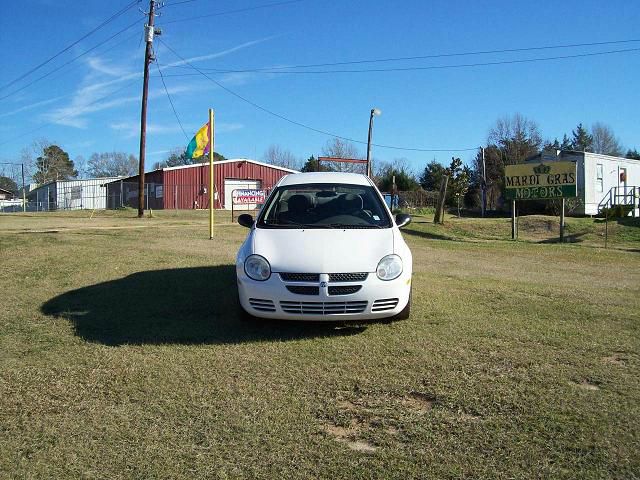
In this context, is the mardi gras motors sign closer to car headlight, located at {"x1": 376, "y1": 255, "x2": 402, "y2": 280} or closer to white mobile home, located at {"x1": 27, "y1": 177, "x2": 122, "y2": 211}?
car headlight, located at {"x1": 376, "y1": 255, "x2": 402, "y2": 280}

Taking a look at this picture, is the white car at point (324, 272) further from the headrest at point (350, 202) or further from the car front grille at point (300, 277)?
the headrest at point (350, 202)

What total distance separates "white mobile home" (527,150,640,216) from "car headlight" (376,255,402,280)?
2853 centimetres

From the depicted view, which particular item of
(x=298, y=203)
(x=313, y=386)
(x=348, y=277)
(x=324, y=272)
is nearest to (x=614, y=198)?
(x=298, y=203)

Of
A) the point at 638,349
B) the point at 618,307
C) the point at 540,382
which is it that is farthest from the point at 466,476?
the point at 618,307

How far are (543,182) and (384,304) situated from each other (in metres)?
15.2

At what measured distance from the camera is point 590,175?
31.5 m

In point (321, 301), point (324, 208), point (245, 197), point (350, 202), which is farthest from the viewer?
point (245, 197)

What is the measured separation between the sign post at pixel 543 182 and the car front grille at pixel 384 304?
577 inches

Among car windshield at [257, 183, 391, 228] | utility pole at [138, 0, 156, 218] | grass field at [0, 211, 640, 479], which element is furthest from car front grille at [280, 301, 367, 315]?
utility pole at [138, 0, 156, 218]

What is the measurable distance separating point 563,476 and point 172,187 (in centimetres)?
3938

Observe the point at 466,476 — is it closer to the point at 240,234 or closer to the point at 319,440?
the point at 319,440

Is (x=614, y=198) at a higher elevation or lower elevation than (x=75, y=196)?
lower

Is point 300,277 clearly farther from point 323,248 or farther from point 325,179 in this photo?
point 325,179

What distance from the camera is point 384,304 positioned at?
5.07m
